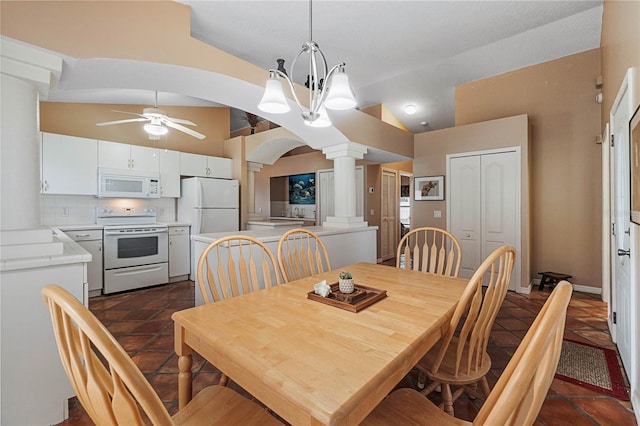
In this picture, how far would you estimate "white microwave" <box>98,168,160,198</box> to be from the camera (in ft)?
13.3

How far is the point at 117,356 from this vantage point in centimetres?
60

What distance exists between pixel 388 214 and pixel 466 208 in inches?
91.7

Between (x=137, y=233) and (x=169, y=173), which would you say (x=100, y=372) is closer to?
(x=137, y=233)

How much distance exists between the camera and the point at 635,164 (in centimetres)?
167

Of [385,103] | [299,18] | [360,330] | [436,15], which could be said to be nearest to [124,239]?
[299,18]

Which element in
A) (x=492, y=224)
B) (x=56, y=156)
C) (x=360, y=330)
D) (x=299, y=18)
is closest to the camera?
(x=360, y=330)

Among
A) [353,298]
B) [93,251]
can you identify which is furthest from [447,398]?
[93,251]

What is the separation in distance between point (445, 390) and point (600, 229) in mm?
4020

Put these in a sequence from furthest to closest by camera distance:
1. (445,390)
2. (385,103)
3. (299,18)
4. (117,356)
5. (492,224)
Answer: (385,103) → (492,224) → (299,18) → (445,390) → (117,356)

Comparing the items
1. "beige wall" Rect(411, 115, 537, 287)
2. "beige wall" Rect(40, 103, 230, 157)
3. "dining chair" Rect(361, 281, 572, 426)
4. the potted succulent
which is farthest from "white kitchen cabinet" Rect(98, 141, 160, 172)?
"dining chair" Rect(361, 281, 572, 426)

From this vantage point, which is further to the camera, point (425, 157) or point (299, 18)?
point (425, 157)

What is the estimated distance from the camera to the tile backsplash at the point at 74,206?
12.8ft

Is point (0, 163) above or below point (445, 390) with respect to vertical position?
above

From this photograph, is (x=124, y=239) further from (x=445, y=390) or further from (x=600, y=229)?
(x=600, y=229)
